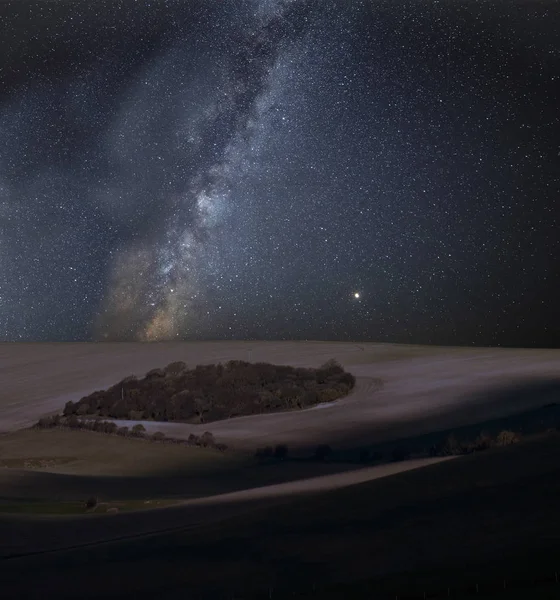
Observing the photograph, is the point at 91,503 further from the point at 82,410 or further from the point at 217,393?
the point at 82,410

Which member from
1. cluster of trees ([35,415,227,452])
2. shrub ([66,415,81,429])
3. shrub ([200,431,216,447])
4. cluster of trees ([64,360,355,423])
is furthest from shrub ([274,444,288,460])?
shrub ([66,415,81,429])

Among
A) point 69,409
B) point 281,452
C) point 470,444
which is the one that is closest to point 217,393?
point 69,409

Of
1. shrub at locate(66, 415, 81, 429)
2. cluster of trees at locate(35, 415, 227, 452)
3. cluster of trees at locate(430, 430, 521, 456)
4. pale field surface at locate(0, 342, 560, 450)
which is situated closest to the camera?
cluster of trees at locate(430, 430, 521, 456)

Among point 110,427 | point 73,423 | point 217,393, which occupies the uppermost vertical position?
point 217,393

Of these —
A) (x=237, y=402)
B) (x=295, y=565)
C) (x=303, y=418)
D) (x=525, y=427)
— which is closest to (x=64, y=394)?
(x=237, y=402)

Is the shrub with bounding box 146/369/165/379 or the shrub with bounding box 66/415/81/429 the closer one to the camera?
the shrub with bounding box 66/415/81/429

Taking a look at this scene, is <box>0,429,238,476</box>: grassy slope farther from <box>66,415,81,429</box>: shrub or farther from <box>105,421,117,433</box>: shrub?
<box>66,415,81,429</box>: shrub

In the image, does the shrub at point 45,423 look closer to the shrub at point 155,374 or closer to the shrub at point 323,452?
the shrub at point 155,374
